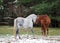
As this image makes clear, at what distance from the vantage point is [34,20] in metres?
14.4

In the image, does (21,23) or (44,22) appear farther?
(44,22)

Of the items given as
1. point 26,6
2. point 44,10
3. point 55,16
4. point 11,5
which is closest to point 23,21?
point 44,10

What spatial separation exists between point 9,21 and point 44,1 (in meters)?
6.36

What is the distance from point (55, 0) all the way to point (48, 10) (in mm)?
1222

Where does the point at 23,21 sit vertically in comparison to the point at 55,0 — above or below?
below

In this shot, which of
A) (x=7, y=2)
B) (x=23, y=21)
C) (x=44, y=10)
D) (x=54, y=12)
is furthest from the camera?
(x=7, y=2)

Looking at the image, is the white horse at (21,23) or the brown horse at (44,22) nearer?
the white horse at (21,23)

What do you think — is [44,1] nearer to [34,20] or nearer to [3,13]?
[3,13]

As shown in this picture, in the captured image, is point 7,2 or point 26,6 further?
point 7,2

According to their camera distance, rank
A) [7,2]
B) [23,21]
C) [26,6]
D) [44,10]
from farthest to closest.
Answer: [7,2], [26,6], [44,10], [23,21]

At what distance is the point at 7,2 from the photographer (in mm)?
30922

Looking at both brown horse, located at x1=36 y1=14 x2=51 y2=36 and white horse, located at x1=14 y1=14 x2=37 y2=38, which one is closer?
white horse, located at x1=14 y1=14 x2=37 y2=38

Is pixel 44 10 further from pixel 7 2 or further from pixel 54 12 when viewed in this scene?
pixel 7 2

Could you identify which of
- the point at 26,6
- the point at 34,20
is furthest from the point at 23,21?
the point at 26,6
